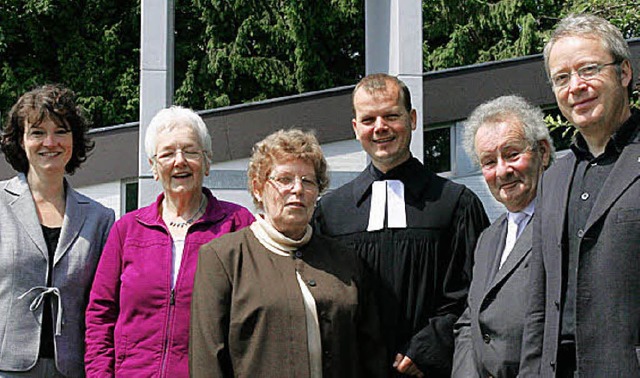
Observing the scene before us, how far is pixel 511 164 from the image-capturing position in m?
4.02

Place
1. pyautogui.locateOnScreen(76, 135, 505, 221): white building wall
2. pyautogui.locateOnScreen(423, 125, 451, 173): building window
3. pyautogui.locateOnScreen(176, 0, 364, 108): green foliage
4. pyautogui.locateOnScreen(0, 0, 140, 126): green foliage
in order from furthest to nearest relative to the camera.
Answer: pyautogui.locateOnScreen(0, 0, 140, 126): green foliage < pyautogui.locateOnScreen(176, 0, 364, 108): green foliage < pyautogui.locateOnScreen(423, 125, 451, 173): building window < pyautogui.locateOnScreen(76, 135, 505, 221): white building wall

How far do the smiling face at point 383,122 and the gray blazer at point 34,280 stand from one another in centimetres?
149

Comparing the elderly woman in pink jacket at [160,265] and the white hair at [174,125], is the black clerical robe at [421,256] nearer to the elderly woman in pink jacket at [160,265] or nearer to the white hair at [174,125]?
the elderly woman in pink jacket at [160,265]

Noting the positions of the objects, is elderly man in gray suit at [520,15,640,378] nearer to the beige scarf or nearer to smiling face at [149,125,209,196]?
the beige scarf

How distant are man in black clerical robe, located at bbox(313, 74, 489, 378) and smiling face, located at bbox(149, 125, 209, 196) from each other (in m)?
0.77

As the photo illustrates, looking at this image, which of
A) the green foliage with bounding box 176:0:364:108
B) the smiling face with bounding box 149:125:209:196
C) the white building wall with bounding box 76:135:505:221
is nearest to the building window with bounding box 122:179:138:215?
the white building wall with bounding box 76:135:505:221

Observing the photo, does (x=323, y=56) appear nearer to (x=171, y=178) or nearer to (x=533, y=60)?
(x=533, y=60)

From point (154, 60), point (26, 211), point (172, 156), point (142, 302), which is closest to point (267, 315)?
point (142, 302)

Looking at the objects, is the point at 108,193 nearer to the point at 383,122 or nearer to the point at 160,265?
the point at 160,265

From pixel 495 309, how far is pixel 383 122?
113 cm

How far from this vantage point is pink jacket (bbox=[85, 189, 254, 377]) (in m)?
4.04

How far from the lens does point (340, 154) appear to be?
384 inches

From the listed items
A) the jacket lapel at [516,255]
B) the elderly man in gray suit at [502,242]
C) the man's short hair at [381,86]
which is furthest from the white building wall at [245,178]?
the jacket lapel at [516,255]

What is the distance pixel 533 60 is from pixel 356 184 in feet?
20.5
